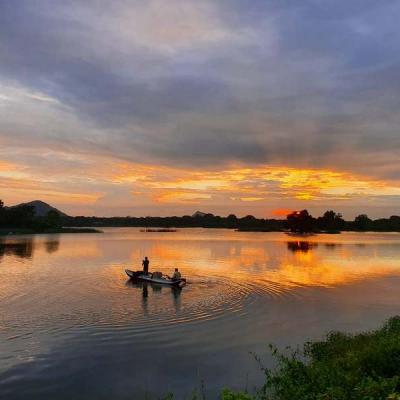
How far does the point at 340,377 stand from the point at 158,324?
15.4 metres

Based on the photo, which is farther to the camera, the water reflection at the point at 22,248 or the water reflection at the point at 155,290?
the water reflection at the point at 22,248

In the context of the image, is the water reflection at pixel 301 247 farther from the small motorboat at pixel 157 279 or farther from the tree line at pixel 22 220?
the tree line at pixel 22 220

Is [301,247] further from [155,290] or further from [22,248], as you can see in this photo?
[155,290]

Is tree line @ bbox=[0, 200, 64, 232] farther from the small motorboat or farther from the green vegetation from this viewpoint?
the green vegetation

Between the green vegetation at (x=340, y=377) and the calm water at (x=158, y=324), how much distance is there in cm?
320

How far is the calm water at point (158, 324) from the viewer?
18312 millimetres

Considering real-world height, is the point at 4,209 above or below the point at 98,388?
above

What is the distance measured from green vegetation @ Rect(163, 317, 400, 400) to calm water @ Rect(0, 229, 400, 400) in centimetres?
320

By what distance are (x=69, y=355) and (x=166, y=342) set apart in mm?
5099

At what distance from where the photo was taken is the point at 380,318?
98.0 ft

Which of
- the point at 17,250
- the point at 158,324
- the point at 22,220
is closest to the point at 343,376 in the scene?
the point at 158,324

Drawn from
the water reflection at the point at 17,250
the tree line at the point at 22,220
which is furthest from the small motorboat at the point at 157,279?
the tree line at the point at 22,220

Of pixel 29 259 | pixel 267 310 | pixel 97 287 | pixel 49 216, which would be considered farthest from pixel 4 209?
pixel 267 310

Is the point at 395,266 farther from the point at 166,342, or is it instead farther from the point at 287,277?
the point at 166,342
